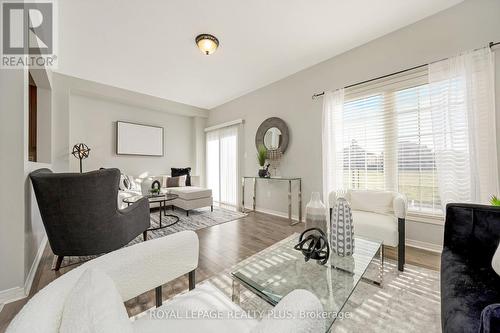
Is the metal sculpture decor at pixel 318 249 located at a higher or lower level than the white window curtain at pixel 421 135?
lower

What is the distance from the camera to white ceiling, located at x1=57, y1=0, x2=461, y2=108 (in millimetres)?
1988

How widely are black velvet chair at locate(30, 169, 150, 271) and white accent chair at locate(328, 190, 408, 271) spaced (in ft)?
7.20

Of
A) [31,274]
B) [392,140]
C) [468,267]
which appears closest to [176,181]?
[31,274]

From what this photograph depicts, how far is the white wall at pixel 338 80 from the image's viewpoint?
1928mm

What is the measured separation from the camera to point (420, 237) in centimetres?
220

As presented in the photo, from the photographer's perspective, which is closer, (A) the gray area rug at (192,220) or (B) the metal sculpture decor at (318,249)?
(B) the metal sculpture decor at (318,249)

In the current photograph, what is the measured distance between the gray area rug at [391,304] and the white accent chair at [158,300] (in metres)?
0.68

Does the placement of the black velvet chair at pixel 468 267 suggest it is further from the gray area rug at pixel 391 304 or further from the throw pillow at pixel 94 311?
the throw pillow at pixel 94 311

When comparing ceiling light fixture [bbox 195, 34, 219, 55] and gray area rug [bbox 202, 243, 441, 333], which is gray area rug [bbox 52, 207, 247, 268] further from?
ceiling light fixture [bbox 195, 34, 219, 55]

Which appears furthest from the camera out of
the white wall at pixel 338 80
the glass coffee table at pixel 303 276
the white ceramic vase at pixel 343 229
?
the white wall at pixel 338 80

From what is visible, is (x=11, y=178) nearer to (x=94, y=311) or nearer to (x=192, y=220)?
(x=94, y=311)

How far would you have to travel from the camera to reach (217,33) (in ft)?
7.77

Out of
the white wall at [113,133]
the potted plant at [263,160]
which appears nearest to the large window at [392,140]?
the potted plant at [263,160]

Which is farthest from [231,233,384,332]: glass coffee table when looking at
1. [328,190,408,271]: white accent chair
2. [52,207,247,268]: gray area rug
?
[52,207,247,268]: gray area rug
